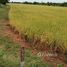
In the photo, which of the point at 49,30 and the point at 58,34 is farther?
the point at 49,30

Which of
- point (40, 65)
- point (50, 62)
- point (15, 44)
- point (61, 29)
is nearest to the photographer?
point (40, 65)

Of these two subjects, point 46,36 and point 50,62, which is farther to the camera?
point 46,36

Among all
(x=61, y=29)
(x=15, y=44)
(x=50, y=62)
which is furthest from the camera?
(x=15, y=44)

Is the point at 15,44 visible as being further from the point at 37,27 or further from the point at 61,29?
the point at 61,29

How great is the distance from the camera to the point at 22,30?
11.1m

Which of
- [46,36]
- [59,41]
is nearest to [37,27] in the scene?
[46,36]

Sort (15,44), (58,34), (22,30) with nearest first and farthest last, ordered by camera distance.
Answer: (58,34) < (15,44) < (22,30)

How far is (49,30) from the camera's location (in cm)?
916

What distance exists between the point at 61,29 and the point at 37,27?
123 centimetres

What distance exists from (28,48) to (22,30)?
6.73ft

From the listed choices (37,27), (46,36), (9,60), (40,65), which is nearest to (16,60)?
(9,60)

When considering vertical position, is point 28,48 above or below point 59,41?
below

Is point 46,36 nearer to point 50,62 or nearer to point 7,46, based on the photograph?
point 50,62

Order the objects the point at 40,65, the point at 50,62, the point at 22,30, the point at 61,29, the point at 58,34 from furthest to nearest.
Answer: the point at 22,30 → the point at 61,29 → the point at 58,34 → the point at 50,62 → the point at 40,65
